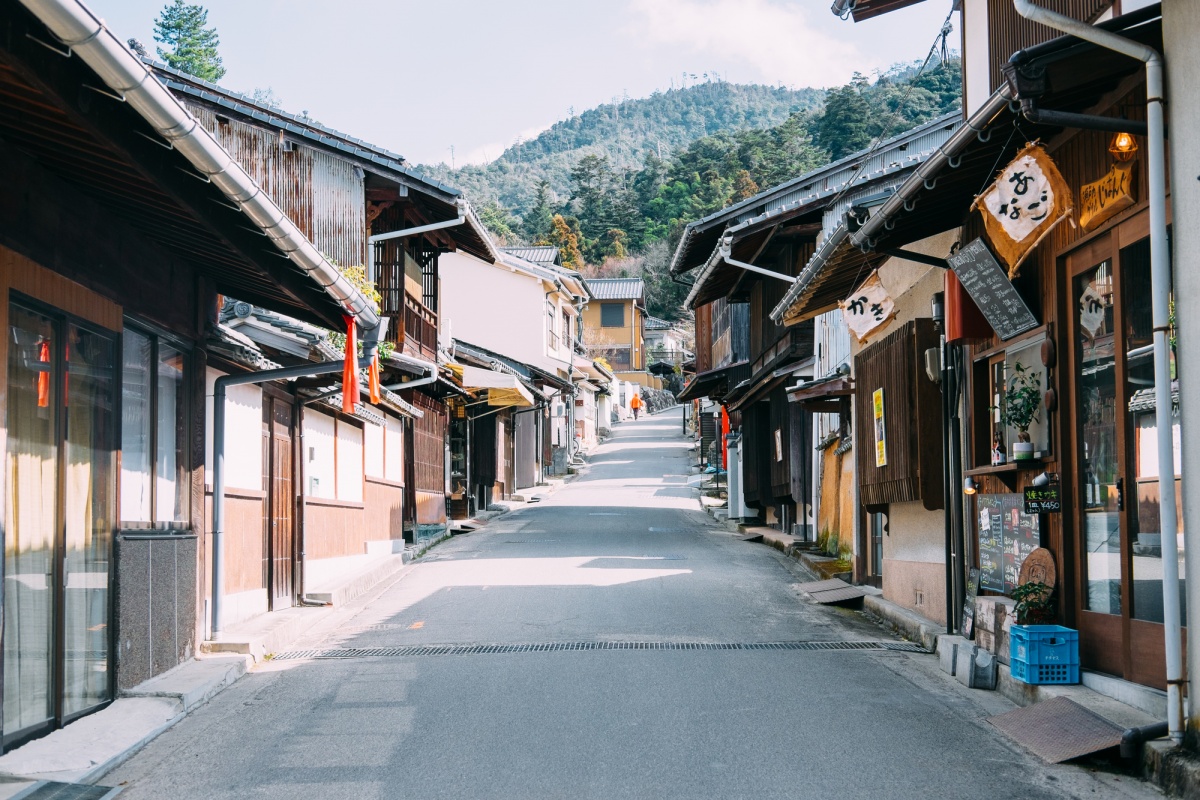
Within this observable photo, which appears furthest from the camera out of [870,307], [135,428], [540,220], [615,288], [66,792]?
[540,220]

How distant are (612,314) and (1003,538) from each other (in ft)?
236

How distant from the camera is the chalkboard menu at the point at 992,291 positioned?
9664 mm

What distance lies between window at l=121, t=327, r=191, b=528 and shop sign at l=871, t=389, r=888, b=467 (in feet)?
24.7

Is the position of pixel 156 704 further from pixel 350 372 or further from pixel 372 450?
pixel 372 450

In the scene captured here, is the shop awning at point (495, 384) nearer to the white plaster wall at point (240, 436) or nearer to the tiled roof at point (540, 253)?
the white plaster wall at point (240, 436)

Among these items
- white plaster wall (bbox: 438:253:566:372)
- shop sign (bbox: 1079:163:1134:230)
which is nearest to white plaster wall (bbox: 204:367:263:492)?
shop sign (bbox: 1079:163:1134:230)

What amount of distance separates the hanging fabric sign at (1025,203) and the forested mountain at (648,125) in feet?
438

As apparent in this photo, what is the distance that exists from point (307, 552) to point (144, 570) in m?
6.70

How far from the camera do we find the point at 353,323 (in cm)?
1117

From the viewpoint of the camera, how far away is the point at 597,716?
27.6 feet

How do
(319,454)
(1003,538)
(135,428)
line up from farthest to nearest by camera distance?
(319,454) < (1003,538) < (135,428)

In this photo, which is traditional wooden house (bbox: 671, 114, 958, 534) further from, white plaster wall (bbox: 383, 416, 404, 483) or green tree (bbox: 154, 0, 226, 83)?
green tree (bbox: 154, 0, 226, 83)

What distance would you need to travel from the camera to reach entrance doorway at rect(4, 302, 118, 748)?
7102 mm

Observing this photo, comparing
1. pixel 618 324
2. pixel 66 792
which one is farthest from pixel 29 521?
pixel 618 324
